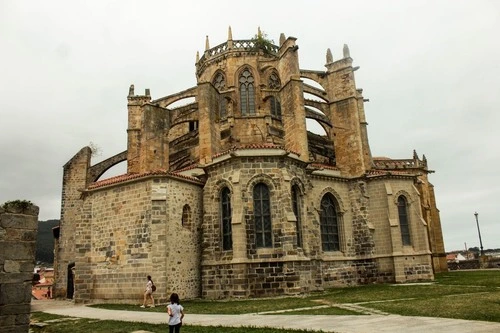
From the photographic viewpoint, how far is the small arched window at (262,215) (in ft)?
56.8

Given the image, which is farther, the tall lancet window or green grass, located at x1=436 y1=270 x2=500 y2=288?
the tall lancet window

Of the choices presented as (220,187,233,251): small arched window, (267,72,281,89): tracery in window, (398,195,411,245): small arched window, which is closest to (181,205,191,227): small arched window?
(220,187,233,251): small arched window

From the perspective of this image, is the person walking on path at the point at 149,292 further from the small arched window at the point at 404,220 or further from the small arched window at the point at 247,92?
the small arched window at the point at 247,92

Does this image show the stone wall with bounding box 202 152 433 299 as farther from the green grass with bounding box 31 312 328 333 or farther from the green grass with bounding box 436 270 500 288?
the green grass with bounding box 31 312 328 333

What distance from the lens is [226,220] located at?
59.8ft

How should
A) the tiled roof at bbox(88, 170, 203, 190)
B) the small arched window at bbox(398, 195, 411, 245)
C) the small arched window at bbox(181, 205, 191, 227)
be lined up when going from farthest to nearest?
the small arched window at bbox(398, 195, 411, 245) < the small arched window at bbox(181, 205, 191, 227) < the tiled roof at bbox(88, 170, 203, 190)

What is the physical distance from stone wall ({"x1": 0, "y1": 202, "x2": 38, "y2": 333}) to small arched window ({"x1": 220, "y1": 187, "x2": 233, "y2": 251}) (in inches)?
416

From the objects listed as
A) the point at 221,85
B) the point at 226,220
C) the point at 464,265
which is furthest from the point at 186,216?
the point at 464,265

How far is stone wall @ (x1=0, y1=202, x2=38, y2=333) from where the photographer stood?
7.41m

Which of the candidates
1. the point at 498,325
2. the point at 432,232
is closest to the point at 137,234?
the point at 498,325

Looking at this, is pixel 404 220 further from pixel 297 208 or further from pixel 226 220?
pixel 226 220

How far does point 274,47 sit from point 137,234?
18281mm

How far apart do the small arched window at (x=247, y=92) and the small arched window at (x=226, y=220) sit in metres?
10.1

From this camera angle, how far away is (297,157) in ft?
62.5
